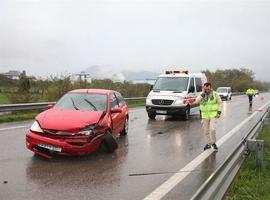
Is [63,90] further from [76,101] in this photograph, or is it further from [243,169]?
[243,169]

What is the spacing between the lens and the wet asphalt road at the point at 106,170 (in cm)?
589

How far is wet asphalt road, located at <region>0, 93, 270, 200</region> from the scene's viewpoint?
19.3 ft

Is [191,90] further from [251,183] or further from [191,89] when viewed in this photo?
[251,183]

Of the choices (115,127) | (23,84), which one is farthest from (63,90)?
(115,127)

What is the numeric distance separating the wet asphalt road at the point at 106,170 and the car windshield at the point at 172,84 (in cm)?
758

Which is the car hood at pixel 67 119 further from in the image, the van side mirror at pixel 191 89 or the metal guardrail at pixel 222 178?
the van side mirror at pixel 191 89

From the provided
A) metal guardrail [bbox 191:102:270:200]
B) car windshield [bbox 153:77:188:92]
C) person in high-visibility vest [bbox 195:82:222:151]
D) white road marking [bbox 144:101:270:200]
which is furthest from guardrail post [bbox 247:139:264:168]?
car windshield [bbox 153:77:188:92]

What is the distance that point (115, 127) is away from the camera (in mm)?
10250

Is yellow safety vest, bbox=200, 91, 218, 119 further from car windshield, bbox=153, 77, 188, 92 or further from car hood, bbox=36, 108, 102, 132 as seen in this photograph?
car windshield, bbox=153, 77, 188, 92

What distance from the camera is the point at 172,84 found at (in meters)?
19.2

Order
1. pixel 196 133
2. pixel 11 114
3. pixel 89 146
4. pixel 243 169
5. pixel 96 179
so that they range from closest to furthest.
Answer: pixel 96 179 < pixel 243 169 < pixel 89 146 < pixel 196 133 < pixel 11 114

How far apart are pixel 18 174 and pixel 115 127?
12.3 ft

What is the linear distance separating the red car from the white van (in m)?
8.36

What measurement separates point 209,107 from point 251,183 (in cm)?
363
